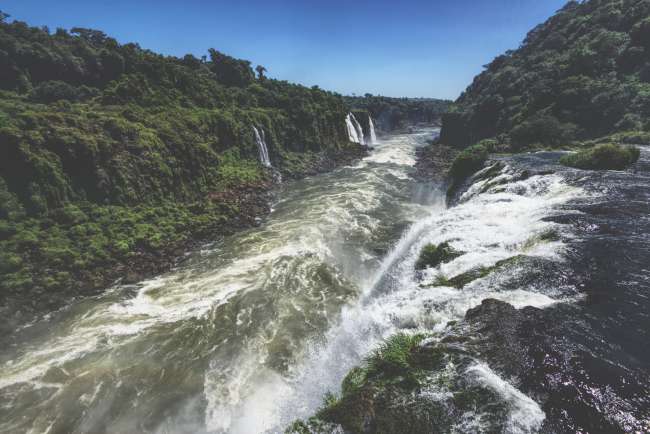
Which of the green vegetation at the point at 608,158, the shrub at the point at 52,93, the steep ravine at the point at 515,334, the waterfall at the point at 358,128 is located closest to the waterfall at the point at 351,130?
the waterfall at the point at 358,128

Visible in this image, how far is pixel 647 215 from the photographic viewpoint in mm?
13164

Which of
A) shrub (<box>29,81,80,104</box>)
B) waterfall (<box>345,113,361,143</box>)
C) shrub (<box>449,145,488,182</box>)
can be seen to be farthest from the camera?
waterfall (<box>345,113,361,143</box>)

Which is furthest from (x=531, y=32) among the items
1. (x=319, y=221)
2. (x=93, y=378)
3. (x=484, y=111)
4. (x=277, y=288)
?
(x=93, y=378)

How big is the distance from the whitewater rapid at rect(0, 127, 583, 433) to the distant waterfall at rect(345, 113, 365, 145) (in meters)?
63.5

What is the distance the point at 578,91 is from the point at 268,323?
5575 centimetres

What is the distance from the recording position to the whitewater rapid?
9.92m

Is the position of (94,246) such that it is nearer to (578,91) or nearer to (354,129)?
(578,91)

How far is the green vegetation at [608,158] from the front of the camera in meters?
21.2

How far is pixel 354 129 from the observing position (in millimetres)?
85500

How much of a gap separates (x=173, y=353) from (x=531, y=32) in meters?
164

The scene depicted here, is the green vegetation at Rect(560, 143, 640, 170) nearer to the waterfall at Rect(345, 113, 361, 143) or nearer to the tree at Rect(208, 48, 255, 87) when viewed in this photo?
the waterfall at Rect(345, 113, 361, 143)

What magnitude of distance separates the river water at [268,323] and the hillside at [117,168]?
3478 millimetres

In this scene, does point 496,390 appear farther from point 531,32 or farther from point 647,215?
A: point 531,32

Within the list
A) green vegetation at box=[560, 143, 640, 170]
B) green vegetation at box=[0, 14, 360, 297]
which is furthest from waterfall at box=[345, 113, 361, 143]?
green vegetation at box=[560, 143, 640, 170]
